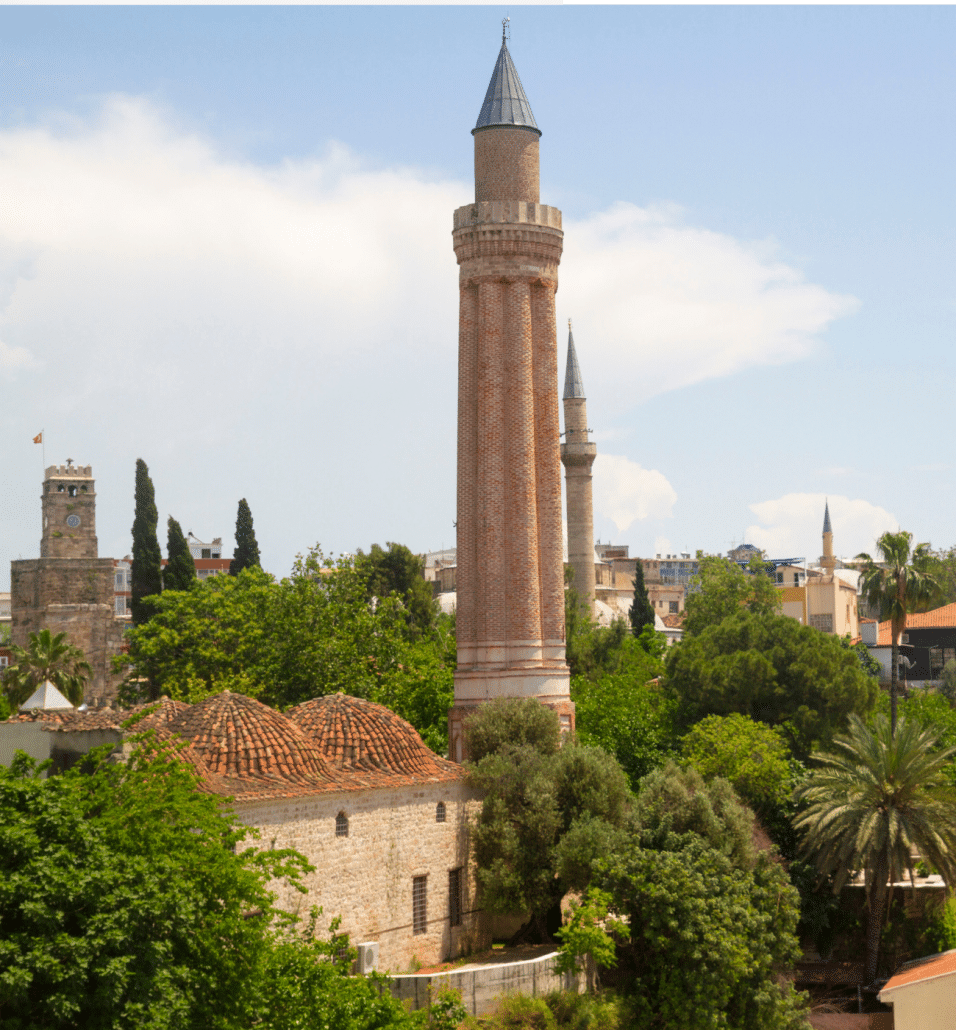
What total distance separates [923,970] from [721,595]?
39.1 metres

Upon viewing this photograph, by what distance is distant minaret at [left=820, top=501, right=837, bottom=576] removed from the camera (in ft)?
366

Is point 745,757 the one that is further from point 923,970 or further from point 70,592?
point 70,592

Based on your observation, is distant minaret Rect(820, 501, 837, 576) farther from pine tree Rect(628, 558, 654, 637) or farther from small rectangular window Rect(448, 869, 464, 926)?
small rectangular window Rect(448, 869, 464, 926)

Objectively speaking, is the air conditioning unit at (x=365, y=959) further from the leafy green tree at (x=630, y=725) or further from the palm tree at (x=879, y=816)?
the leafy green tree at (x=630, y=725)

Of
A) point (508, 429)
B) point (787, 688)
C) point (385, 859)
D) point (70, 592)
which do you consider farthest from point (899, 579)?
point (70, 592)

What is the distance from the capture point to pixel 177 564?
5391 centimetres

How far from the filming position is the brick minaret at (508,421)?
3325 cm

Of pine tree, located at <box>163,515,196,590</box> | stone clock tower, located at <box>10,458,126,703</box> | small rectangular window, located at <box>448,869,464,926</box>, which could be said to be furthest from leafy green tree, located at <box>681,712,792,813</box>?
stone clock tower, located at <box>10,458,126,703</box>

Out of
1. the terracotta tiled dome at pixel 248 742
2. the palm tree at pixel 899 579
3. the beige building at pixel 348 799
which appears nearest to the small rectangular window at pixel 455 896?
the beige building at pixel 348 799

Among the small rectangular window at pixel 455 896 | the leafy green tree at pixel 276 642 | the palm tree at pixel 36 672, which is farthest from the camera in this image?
the palm tree at pixel 36 672

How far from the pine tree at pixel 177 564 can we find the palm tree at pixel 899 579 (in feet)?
86.5

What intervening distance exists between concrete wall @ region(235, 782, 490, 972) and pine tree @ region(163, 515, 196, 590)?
95.2 ft

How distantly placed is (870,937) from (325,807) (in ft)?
50.2

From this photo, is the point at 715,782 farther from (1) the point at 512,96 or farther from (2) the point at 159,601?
(2) the point at 159,601
